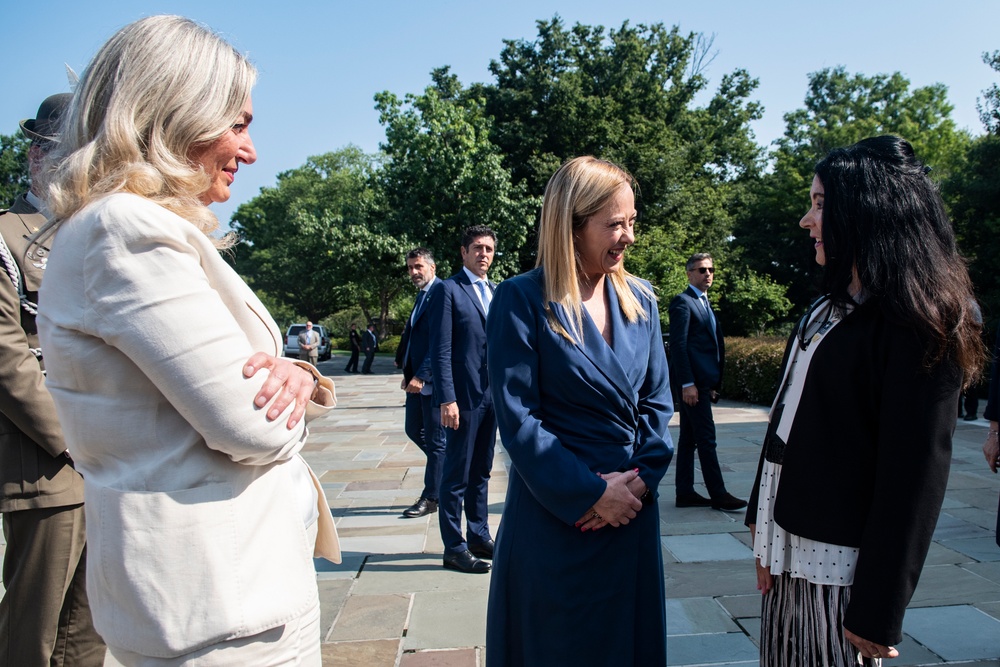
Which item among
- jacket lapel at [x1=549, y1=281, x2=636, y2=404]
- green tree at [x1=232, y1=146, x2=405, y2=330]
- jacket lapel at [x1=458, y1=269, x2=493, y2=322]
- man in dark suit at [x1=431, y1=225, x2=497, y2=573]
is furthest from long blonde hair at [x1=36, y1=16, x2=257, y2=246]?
green tree at [x1=232, y1=146, x2=405, y2=330]

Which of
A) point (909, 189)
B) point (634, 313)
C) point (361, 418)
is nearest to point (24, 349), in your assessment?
point (634, 313)

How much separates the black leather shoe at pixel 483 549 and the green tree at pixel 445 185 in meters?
18.4

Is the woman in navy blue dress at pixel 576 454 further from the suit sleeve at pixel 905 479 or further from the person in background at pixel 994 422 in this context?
the person in background at pixel 994 422

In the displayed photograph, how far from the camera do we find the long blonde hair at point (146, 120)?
4.37ft

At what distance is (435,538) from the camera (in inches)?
199

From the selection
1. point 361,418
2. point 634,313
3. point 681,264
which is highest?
point 681,264

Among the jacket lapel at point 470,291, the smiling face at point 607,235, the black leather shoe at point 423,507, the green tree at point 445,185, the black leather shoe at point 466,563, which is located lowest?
the black leather shoe at point 423,507

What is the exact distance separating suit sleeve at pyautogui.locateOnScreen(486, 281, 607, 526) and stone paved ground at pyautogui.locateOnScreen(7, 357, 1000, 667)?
61.1 inches

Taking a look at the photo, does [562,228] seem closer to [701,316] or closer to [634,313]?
[634,313]

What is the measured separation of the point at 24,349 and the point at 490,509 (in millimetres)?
4138

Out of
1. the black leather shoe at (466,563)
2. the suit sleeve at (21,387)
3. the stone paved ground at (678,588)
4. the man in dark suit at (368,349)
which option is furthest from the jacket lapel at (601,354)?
the man in dark suit at (368,349)

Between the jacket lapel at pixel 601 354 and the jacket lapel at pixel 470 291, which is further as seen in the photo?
the jacket lapel at pixel 470 291

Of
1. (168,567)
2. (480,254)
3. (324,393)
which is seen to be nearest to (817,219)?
(324,393)

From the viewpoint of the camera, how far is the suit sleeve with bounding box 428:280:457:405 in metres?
4.53
